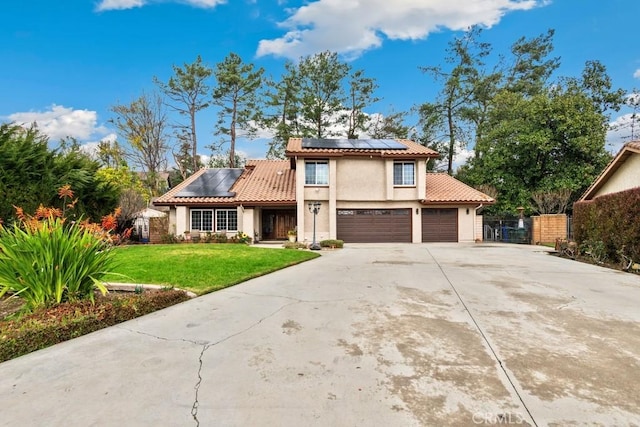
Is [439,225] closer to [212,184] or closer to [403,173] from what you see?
[403,173]

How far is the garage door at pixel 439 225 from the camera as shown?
64.3ft

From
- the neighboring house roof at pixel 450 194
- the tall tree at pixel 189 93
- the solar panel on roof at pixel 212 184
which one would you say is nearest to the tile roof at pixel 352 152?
the neighboring house roof at pixel 450 194

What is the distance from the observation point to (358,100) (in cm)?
3111

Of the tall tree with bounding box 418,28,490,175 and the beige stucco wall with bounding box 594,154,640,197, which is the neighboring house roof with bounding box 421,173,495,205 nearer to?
the beige stucco wall with bounding box 594,154,640,197

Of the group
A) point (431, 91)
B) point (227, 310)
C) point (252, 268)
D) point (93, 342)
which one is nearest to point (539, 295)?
point (227, 310)

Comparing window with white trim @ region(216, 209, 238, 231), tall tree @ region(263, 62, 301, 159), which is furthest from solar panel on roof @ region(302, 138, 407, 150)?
tall tree @ region(263, 62, 301, 159)

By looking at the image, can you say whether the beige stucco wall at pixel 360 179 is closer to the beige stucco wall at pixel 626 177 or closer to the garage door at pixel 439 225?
the garage door at pixel 439 225

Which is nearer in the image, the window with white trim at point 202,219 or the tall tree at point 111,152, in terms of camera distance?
the window with white trim at point 202,219

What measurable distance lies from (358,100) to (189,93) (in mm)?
16010

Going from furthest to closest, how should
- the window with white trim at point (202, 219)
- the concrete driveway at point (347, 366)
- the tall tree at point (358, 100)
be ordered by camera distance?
the tall tree at point (358, 100)
the window with white trim at point (202, 219)
the concrete driveway at point (347, 366)

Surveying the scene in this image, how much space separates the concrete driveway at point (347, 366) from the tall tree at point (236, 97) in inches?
1058

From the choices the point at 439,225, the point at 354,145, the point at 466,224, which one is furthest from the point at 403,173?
the point at 466,224

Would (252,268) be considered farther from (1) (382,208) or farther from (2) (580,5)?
(2) (580,5)

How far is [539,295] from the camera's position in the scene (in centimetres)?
609
